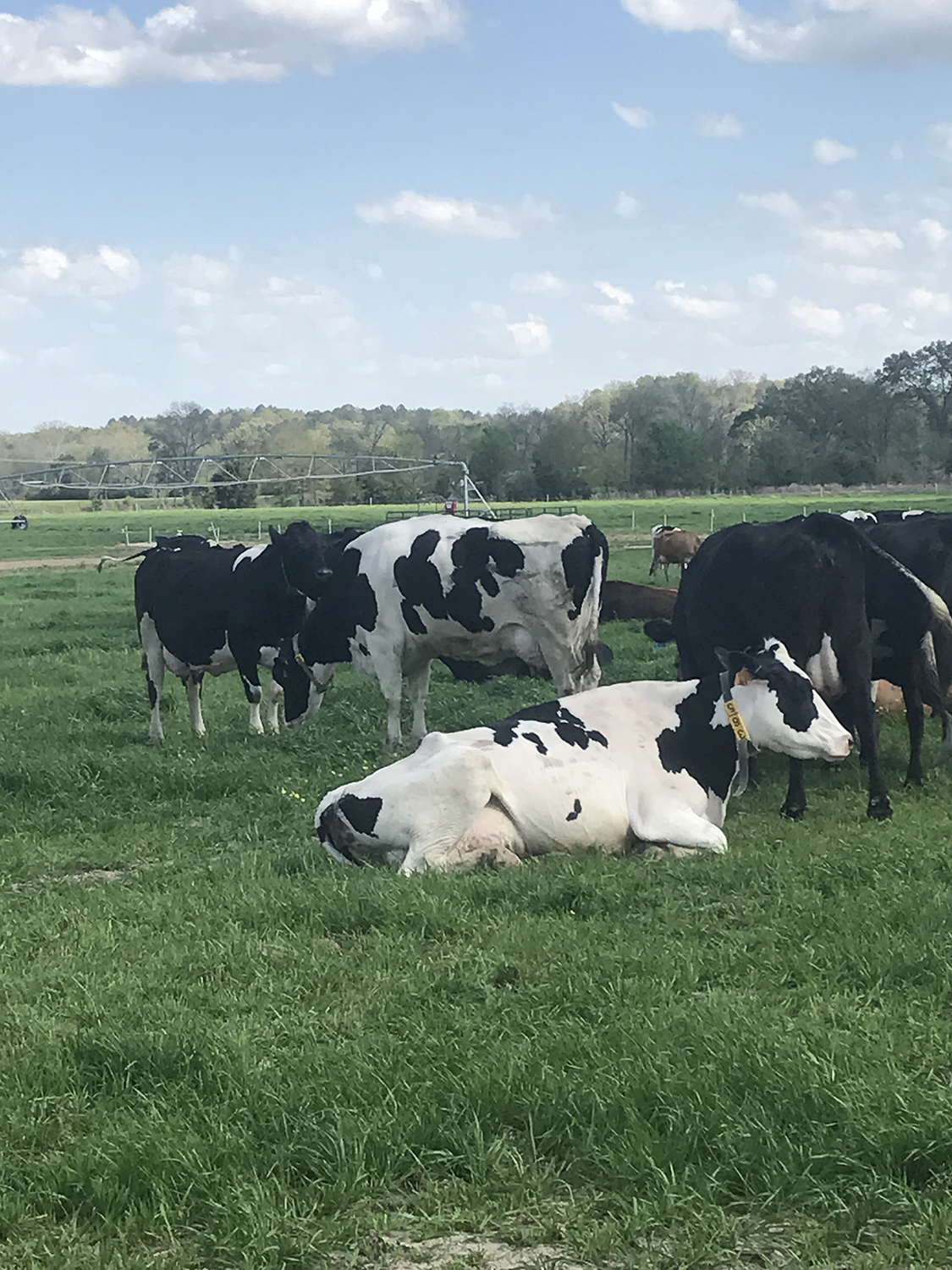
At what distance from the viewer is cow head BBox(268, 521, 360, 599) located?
13594mm

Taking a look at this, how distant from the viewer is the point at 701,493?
89.6m

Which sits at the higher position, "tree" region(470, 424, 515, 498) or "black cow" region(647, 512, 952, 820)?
"tree" region(470, 424, 515, 498)

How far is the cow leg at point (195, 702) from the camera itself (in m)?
13.1

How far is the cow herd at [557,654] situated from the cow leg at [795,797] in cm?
2

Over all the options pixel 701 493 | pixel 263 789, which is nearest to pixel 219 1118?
pixel 263 789

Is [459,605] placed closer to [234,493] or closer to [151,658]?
[151,658]

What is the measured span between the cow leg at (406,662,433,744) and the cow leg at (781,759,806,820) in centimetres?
425

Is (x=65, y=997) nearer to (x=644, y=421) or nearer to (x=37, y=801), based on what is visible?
(x=37, y=801)

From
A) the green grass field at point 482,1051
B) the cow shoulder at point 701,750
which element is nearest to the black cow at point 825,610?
the cow shoulder at point 701,750

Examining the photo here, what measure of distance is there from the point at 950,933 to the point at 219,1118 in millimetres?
3179

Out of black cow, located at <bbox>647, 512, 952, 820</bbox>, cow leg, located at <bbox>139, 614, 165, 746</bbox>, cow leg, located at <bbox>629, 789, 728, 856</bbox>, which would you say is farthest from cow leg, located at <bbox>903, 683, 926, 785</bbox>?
cow leg, located at <bbox>139, 614, 165, 746</bbox>

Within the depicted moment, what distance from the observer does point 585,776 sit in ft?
24.6

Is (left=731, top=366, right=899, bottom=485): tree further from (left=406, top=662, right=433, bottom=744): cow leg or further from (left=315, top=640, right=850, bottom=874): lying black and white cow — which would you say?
(left=315, top=640, right=850, bottom=874): lying black and white cow

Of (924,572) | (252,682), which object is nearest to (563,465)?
(252,682)
